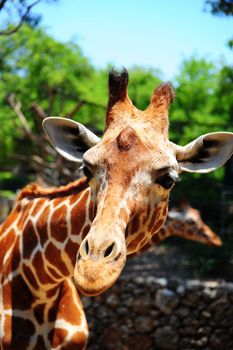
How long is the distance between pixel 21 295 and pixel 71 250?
1.68ft

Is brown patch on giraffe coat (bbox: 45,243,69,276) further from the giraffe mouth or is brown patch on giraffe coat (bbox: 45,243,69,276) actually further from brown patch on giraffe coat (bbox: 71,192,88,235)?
the giraffe mouth

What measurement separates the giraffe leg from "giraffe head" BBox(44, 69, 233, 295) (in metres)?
1.03

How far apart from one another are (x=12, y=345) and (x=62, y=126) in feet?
4.72

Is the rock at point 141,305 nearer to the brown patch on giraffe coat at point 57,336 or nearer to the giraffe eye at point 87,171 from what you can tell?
the brown patch on giraffe coat at point 57,336

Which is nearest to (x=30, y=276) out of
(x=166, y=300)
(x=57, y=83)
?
(x=166, y=300)

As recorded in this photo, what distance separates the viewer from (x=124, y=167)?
2732 mm

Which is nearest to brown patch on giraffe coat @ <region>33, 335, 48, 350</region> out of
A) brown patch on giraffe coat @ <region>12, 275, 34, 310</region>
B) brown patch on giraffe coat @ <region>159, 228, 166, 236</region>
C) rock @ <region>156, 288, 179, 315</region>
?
brown patch on giraffe coat @ <region>12, 275, 34, 310</region>

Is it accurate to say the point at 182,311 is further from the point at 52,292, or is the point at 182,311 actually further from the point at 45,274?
the point at 45,274

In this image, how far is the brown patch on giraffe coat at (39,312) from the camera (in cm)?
365

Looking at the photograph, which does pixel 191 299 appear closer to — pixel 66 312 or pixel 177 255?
pixel 66 312

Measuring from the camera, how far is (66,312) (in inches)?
147

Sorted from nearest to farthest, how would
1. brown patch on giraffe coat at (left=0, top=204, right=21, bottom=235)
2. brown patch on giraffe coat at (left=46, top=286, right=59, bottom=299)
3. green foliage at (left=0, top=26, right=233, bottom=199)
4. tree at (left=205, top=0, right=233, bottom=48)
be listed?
brown patch on giraffe coat at (left=46, top=286, right=59, bottom=299) → brown patch on giraffe coat at (left=0, top=204, right=21, bottom=235) → tree at (left=205, top=0, right=233, bottom=48) → green foliage at (left=0, top=26, right=233, bottom=199)

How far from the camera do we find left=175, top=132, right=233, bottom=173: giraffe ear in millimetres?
3094

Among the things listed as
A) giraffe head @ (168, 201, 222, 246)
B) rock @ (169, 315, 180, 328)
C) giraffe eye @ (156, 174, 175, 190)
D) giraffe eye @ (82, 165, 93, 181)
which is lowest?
rock @ (169, 315, 180, 328)
